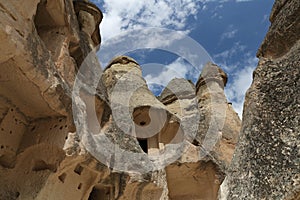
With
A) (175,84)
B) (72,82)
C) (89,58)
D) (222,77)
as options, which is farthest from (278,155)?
(222,77)

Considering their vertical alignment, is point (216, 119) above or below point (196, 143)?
above

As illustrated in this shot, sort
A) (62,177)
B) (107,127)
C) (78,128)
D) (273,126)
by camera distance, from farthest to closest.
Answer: (107,127), (62,177), (78,128), (273,126)

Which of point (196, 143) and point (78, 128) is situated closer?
point (78, 128)

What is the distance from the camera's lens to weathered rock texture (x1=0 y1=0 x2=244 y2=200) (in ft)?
17.0

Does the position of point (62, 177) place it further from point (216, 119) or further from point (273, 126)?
point (216, 119)

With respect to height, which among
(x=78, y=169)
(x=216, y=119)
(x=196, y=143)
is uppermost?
(x=216, y=119)

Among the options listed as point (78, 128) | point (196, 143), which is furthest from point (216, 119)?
point (78, 128)

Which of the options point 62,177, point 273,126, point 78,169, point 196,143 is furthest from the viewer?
point 196,143

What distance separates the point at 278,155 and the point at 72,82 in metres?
5.30

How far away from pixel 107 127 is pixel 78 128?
2285 millimetres

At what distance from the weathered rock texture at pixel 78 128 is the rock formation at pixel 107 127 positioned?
0.06 feet

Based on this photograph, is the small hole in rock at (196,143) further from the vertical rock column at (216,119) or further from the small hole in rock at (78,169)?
the small hole in rock at (78,169)

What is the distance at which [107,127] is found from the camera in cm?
846

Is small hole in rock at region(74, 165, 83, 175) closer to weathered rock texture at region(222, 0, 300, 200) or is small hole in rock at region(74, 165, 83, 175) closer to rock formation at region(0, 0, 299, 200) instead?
rock formation at region(0, 0, 299, 200)
